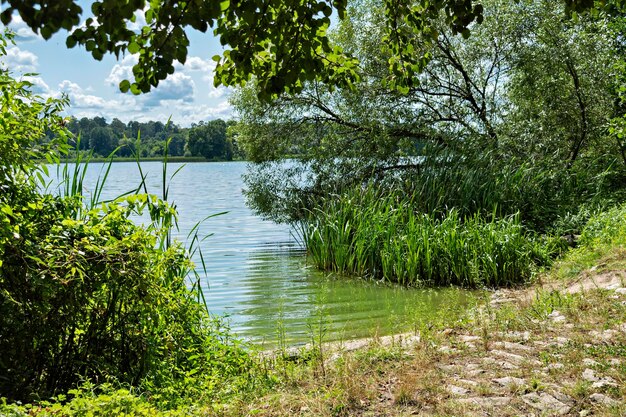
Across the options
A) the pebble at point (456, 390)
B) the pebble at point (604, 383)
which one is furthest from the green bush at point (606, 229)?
the pebble at point (456, 390)

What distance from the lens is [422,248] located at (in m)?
10.8

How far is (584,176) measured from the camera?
585 inches

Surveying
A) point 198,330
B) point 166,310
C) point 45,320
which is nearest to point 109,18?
point 45,320

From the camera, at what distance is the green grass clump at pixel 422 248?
1035 cm

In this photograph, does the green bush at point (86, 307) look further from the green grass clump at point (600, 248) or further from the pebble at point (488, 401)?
the green grass clump at point (600, 248)

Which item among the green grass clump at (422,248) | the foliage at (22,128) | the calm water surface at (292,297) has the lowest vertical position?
the calm water surface at (292,297)

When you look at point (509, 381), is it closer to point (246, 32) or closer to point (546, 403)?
point (546, 403)

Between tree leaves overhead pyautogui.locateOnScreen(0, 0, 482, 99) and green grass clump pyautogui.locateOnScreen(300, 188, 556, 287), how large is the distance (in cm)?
492

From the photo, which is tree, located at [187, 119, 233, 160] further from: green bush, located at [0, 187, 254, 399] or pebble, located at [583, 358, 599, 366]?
pebble, located at [583, 358, 599, 366]

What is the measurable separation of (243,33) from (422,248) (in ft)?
22.5

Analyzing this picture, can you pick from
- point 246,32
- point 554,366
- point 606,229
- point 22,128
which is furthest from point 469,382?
point 606,229

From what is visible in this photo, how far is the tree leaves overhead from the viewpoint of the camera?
2.73 m

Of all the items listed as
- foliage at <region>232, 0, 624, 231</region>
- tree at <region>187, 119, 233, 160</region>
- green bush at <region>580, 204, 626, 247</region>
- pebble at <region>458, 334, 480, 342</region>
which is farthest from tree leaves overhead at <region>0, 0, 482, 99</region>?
tree at <region>187, 119, 233, 160</region>

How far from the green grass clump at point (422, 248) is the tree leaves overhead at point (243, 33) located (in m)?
4.92
